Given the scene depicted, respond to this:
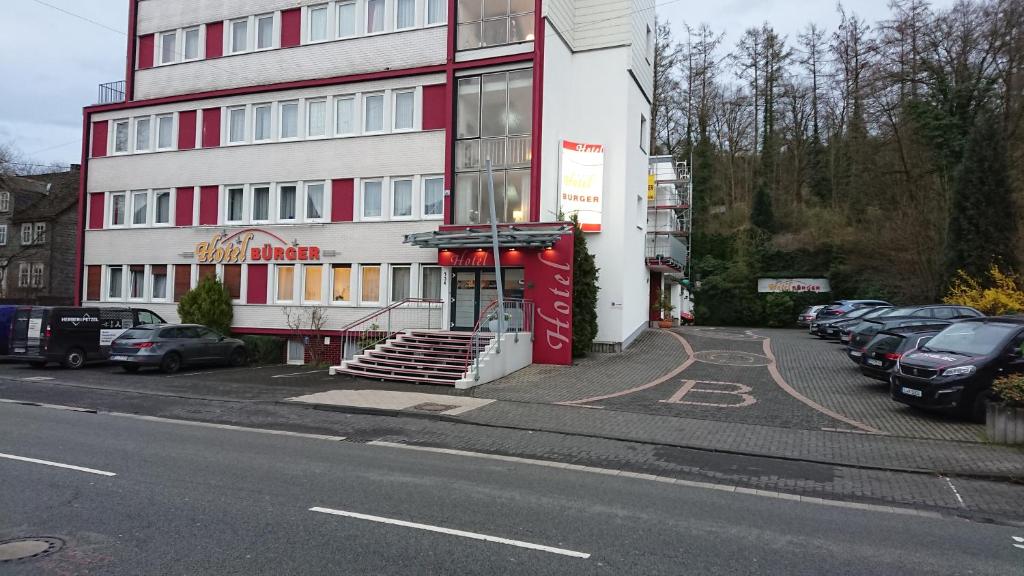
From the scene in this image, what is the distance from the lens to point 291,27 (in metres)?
24.0

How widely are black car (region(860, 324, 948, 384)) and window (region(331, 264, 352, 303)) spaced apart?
15705 mm

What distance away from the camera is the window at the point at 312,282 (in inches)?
910

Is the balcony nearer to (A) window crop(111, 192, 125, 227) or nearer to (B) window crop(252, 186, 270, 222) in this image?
(B) window crop(252, 186, 270, 222)

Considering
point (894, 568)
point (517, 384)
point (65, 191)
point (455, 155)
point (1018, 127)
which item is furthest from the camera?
point (65, 191)

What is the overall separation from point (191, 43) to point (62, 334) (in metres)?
12.5

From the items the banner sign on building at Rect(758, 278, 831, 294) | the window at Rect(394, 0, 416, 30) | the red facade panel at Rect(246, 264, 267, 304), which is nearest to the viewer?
the window at Rect(394, 0, 416, 30)

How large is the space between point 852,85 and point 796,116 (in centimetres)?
599

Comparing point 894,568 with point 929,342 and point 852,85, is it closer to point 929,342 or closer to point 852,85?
point 929,342

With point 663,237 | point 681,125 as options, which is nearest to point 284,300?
point 663,237

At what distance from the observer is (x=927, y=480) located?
27.1 ft

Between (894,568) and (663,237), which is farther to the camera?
(663,237)

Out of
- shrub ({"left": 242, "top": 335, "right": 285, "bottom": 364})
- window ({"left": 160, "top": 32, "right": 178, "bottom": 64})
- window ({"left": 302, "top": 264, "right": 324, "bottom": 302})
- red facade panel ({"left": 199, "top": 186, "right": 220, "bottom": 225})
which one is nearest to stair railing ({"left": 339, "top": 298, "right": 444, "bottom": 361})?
window ({"left": 302, "top": 264, "right": 324, "bottom": 302})

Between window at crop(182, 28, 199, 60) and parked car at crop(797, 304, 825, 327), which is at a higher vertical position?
window at crop(182, 28, 199, 60)

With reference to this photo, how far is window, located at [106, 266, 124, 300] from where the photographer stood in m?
26.5
